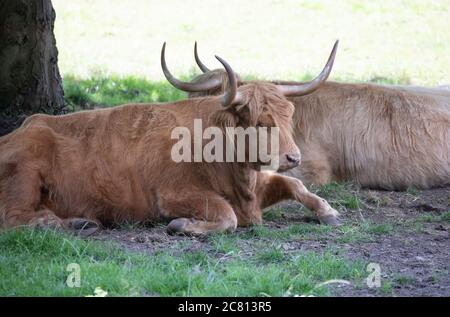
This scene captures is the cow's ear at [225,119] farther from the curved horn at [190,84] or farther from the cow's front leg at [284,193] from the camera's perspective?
the curved horn at [190,84]

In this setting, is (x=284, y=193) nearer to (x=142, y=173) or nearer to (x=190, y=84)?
(x=142, y=173)

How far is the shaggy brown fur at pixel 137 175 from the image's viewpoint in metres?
6.96

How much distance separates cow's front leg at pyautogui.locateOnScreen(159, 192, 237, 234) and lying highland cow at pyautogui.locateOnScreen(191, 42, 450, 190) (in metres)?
1.93

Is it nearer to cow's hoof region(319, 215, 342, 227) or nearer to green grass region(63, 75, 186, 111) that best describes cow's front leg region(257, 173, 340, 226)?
cow's hoof region(319, 215, 342, 227)

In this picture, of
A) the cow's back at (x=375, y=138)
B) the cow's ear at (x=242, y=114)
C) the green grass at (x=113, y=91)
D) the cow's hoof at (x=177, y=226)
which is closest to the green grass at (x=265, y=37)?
the green grass at (x=113, y=91)

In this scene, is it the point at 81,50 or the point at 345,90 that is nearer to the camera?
the point at 345,90

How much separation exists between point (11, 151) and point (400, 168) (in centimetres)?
388

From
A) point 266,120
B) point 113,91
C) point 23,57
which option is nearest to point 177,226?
point 266,120

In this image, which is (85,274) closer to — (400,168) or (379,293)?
(379,293)

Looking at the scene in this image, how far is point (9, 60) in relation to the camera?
8578 millimetres

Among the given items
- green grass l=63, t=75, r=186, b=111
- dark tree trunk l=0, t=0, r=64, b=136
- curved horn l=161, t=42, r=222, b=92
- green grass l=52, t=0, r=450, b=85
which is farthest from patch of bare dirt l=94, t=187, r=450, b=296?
green grass l=52, t=0, r=450, b=85

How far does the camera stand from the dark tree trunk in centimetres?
855

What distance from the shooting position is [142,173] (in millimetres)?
7227

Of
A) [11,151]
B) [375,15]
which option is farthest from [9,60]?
[375,15]
